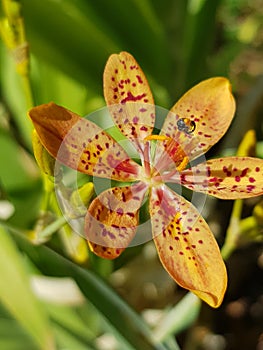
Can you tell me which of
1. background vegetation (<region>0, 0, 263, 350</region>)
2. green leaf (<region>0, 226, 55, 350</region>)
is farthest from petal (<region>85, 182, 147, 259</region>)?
green leaf (<region>0, 226, 55, 350</region>)

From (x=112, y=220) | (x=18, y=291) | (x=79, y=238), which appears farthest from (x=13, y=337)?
(x=112, y=220)

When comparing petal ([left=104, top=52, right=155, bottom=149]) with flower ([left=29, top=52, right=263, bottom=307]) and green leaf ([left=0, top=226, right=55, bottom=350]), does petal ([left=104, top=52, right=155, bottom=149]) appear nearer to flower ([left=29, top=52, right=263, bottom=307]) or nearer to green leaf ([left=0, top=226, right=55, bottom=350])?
flower ([left=29, top=52, right=263, bottom=307])

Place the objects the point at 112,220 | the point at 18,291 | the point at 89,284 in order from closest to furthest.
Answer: the point at 112,220 < the point at 89,284 < the point at 18,291

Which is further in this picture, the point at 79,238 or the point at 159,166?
the point at 79,238

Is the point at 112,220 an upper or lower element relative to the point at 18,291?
upper

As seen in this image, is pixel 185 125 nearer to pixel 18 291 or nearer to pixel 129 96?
pixel 129 96

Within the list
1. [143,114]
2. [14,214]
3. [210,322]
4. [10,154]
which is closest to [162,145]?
[143,114]
